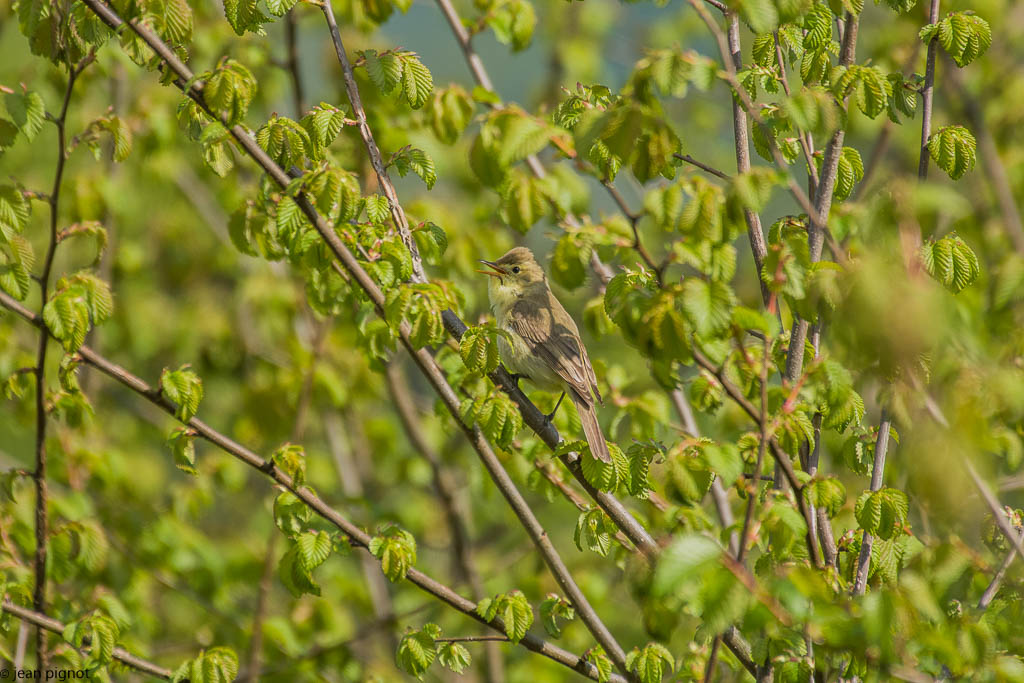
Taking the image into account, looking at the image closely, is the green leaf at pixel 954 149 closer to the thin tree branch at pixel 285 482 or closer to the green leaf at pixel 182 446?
the thin tree branch at pixel 285 482

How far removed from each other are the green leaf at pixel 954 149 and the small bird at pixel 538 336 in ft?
4.71

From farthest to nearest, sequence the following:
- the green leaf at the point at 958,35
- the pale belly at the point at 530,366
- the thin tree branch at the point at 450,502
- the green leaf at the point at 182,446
A: the thin tree branch at the point at 450,502, the pale belly at the point at 530,366, the green leaf at the point at 182,446, the green leaf at the point at 958,35

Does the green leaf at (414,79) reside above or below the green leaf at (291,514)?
above

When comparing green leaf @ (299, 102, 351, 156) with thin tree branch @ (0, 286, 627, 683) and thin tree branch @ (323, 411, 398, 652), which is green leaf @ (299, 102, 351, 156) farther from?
thin tree branch @ (323, 411, 398, 652)

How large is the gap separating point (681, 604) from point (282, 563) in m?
1.52

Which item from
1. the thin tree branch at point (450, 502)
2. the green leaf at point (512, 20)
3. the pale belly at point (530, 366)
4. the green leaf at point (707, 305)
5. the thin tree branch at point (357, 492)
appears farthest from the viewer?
the thin tree branch at point (357, 492)

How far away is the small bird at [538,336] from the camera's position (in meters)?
4.23

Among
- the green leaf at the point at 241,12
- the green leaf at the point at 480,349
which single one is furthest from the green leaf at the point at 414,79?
the green leaf at the point at 480,349

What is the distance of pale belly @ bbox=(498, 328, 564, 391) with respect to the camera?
4492mm

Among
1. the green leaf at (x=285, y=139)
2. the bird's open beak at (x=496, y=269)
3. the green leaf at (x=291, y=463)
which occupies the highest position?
the green leaf at (x=285, y=139)

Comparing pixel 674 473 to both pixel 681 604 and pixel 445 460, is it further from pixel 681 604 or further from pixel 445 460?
pixel 445 460

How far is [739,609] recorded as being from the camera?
6.22 feet

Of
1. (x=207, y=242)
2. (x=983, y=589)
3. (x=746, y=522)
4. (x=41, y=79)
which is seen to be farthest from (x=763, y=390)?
(x=207, y=242)

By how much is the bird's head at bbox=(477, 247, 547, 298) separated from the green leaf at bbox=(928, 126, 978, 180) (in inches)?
102
